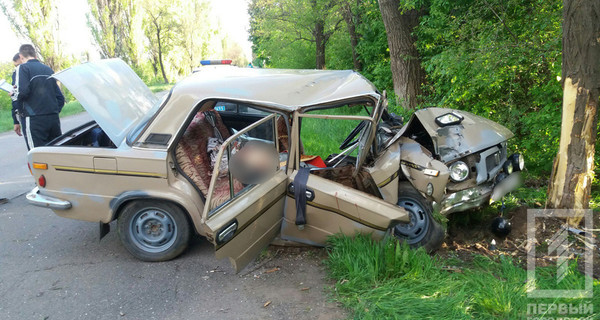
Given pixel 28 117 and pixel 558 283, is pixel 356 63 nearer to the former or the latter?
pixel 28 117

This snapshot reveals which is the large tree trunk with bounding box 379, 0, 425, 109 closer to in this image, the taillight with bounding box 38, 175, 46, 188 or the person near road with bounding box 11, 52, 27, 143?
the person near road with bounding box 11, 52, 27, 143

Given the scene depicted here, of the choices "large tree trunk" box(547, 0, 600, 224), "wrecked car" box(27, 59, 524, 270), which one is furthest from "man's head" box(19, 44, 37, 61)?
"large tree trunk" box(547, 0, 600, 224)

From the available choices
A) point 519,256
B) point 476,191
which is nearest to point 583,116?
point 476,191

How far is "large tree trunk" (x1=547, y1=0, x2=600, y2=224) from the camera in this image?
172 inches

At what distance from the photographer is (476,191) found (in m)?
4.80

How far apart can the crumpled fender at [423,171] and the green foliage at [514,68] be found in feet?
8.63

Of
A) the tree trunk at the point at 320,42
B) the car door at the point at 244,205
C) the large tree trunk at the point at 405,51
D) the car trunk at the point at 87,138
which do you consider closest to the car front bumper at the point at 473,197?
the car door at the point at 244,205

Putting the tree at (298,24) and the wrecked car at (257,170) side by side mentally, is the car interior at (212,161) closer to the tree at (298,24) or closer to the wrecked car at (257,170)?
the wrecked car at (257,170)

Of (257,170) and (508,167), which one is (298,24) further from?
(257,170)

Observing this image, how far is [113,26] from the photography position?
104ft

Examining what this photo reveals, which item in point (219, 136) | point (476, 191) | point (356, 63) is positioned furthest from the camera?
point (356, 63)

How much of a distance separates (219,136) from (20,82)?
10.1ft

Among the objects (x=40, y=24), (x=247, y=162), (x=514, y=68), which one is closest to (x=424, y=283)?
(x=247, y=162)

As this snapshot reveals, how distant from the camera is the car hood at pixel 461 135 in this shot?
4902 millimetres
